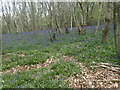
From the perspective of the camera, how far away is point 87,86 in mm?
4062

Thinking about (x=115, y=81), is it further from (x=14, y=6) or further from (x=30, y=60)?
(x=14, y=6)

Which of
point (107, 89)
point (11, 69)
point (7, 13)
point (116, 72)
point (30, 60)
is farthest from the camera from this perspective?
point (7, 13)

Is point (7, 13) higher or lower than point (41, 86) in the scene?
higher

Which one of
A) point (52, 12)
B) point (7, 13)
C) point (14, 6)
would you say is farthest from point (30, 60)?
point (7, 13)

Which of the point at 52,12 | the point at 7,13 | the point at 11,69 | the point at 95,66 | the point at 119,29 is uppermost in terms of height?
the point at 7,13

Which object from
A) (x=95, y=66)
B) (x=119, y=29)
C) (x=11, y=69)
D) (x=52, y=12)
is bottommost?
(x=11, y=69)

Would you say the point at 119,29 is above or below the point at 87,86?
above

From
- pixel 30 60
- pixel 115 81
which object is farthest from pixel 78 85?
pixel 30 60

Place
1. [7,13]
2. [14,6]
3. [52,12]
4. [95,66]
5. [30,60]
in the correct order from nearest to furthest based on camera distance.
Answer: [95,66] < [30,60] < [52,12] < [14,6] < [7,13]

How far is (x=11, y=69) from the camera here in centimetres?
667

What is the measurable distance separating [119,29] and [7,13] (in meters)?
32.0

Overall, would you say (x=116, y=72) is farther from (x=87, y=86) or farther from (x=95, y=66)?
(x=87, y=86)

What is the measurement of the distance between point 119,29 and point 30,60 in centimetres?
527

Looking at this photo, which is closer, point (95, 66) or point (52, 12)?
point (95, 66)
